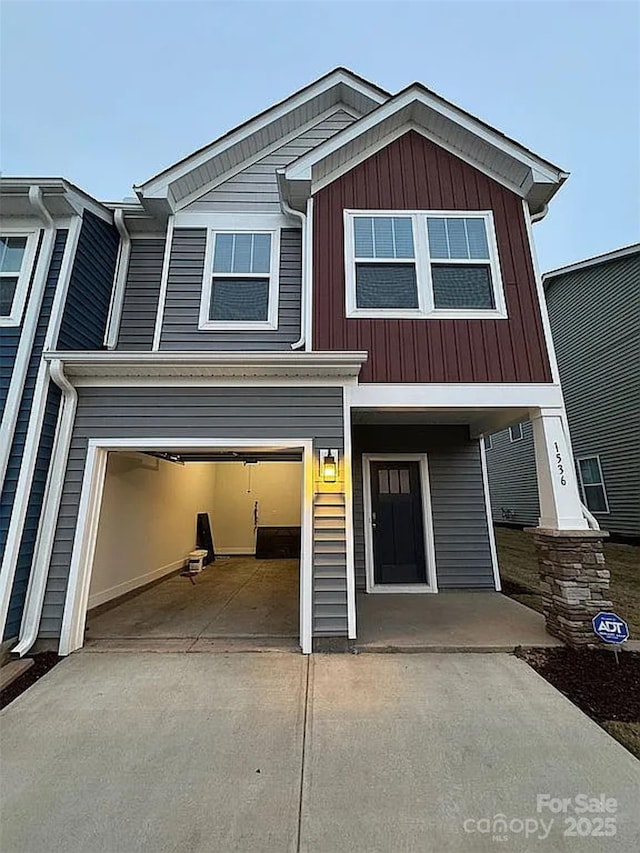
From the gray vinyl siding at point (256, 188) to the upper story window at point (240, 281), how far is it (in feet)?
1.57

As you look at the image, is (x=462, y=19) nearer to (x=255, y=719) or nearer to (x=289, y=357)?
(x=289, y=357)

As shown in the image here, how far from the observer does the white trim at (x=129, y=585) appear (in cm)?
514

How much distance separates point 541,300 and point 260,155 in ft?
15.3

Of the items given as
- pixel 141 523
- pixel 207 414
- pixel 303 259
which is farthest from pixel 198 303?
pixel 141 523

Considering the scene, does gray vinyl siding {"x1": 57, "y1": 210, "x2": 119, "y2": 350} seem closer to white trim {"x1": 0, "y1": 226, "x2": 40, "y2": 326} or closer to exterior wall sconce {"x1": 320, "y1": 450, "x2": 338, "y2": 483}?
white trim {"x1": 0, "y1": 226, "x2": 40, "y2": 326}

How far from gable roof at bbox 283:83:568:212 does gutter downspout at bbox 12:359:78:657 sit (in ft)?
12.1

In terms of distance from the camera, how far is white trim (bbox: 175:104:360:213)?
5707 mm

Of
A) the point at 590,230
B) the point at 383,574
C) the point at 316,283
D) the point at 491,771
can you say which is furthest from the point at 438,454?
the point at 590,230

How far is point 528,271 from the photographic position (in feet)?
16.1

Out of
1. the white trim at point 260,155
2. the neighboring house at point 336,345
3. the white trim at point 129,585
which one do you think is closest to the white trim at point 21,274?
the neighboring house at point 336,345

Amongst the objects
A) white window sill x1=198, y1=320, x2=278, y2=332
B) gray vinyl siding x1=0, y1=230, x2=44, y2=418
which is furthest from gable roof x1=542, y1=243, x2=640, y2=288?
gray vinyl siding x1=0, y1=230, x2=44, y2=418

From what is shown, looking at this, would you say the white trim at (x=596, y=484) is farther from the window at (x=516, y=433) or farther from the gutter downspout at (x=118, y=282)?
the gutter downspout at (x=118, y=282)

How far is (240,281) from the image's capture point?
537cm

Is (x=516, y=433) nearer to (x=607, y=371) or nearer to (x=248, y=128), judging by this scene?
(x=607, y=371)
